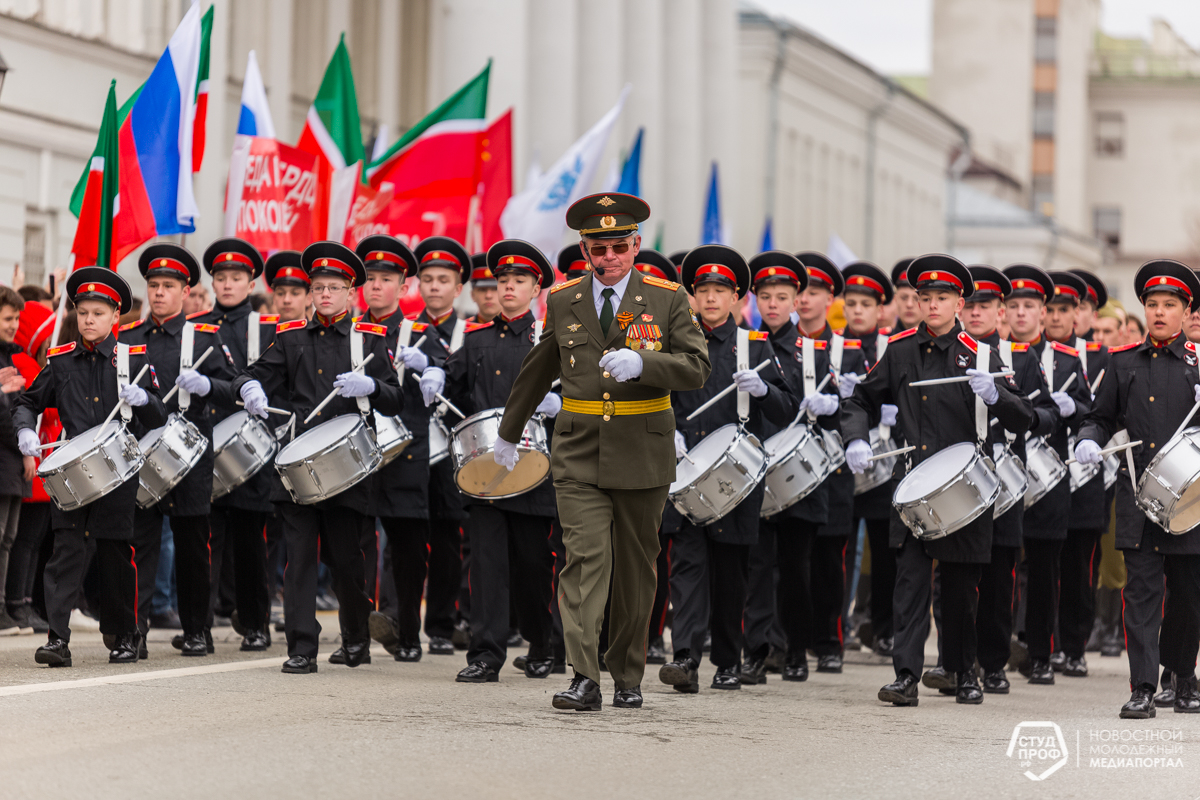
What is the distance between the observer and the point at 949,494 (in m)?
9.53

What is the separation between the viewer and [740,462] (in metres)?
9.99

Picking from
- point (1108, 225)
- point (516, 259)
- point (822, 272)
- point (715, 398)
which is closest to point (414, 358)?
point (516, 259)

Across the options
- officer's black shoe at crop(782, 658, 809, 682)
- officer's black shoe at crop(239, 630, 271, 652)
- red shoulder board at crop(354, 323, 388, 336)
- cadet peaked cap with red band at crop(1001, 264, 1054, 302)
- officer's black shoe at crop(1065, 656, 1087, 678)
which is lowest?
officer's black shoe at crop(1065, 656, 1087, 678)

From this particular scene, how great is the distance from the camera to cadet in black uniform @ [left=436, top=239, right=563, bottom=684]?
10.3m

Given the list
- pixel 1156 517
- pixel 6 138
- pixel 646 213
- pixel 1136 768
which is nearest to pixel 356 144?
pixel 6 138

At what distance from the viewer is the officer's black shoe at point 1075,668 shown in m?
12.1

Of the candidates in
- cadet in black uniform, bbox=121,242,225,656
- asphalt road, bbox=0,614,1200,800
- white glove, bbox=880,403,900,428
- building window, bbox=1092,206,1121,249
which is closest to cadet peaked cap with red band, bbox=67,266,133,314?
cadet in black uniform, bbox=121,242,225,656

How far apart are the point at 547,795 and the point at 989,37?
80.4 metres

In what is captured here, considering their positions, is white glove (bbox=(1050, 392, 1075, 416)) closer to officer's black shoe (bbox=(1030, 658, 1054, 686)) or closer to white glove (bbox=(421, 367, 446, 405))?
officer's black shoe (bbox=(1030, 658, 1054, 686))

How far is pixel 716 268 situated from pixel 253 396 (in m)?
2.50

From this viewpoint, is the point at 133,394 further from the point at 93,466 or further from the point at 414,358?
the point at 414,358

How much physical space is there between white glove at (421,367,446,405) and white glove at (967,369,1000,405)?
2756 mm

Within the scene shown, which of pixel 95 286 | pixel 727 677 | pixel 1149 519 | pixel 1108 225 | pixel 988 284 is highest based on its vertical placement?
pixel 1108 225

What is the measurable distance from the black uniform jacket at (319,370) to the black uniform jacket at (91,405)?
0.53 m
